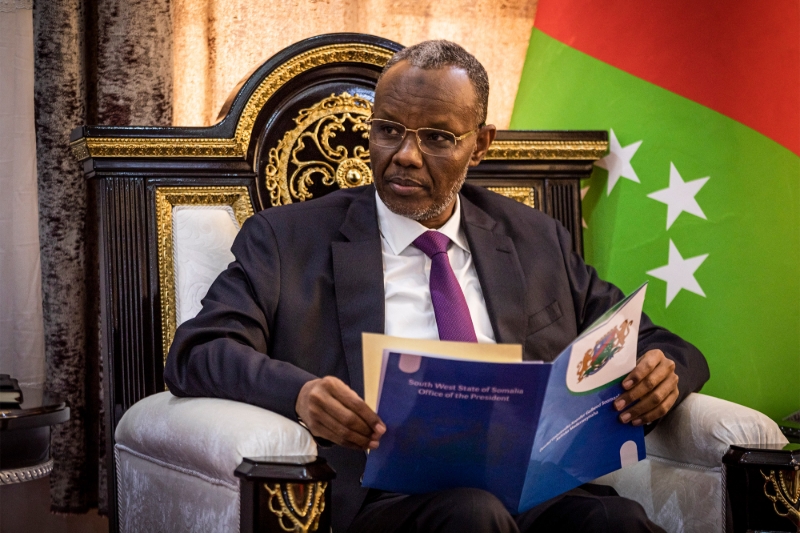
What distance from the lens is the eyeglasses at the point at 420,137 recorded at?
169cm

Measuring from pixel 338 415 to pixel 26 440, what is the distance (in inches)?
26.0

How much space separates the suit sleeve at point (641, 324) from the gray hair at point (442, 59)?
41 centimetres

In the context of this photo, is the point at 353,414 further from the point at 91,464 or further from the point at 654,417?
the point at 91,464

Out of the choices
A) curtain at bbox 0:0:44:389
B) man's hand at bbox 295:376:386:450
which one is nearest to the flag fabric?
man's hand at bbox 295:376:386:450

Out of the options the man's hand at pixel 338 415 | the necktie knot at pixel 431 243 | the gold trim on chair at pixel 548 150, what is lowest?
the man's hand at pixel 338 415

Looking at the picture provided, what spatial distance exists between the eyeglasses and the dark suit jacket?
0.52 feet

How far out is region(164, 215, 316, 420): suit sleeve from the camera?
1.38m

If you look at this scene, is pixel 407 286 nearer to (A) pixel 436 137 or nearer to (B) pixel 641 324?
(A) pixel 436 137

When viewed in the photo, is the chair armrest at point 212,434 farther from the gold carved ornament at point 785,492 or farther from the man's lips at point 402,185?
the gold carved ornament at point 785,492

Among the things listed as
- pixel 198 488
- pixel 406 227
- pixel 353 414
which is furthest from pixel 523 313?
pixel 198 488

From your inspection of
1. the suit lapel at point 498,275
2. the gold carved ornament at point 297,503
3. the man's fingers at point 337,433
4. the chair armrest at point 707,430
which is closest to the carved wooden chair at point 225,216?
the chair armrest at point 707,430

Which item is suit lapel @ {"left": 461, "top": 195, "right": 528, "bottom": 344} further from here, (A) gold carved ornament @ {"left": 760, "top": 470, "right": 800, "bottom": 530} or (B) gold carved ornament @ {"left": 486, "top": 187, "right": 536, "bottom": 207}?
(A) gold carved ornament @ {"left": 760, "top": 470, "right": 800, "bottom": 530}

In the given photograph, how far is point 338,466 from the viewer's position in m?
1.49

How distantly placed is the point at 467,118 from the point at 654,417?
0.72m
